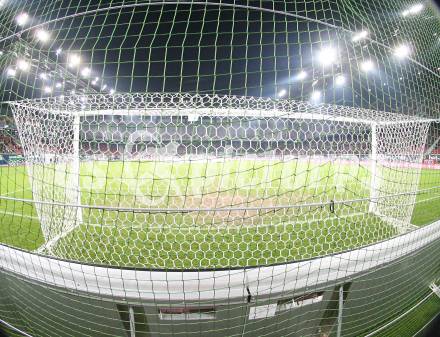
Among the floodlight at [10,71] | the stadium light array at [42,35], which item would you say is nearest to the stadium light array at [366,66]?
the stadium light array at [42,35]

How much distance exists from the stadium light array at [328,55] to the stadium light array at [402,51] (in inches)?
22.2

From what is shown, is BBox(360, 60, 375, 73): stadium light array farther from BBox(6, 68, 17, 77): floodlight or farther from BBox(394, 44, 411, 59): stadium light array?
BBox(6, 68, 17, 77): floodlight

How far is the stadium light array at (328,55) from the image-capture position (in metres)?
1.68

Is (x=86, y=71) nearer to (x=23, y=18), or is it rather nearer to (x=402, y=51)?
(x=23, y=18)

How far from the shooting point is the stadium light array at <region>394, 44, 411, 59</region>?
192cm

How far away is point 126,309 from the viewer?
1.29 metres

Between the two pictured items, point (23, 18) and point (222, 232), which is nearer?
point (23, 18)

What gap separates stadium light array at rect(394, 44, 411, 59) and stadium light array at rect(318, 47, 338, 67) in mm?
564

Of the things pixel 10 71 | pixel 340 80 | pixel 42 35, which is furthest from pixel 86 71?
pixel 340 80

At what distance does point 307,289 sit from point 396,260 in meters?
Answer: 0.70

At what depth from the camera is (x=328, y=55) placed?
5.57 feet

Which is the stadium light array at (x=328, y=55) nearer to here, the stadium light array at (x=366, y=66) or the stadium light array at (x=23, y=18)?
the stadium light array at (x=366, y=66)

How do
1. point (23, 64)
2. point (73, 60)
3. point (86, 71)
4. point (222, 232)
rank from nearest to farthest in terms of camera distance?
point (73, 60) → point (86, 71) → point (23, 64) → point (222, 232)

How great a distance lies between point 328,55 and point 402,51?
81cm
